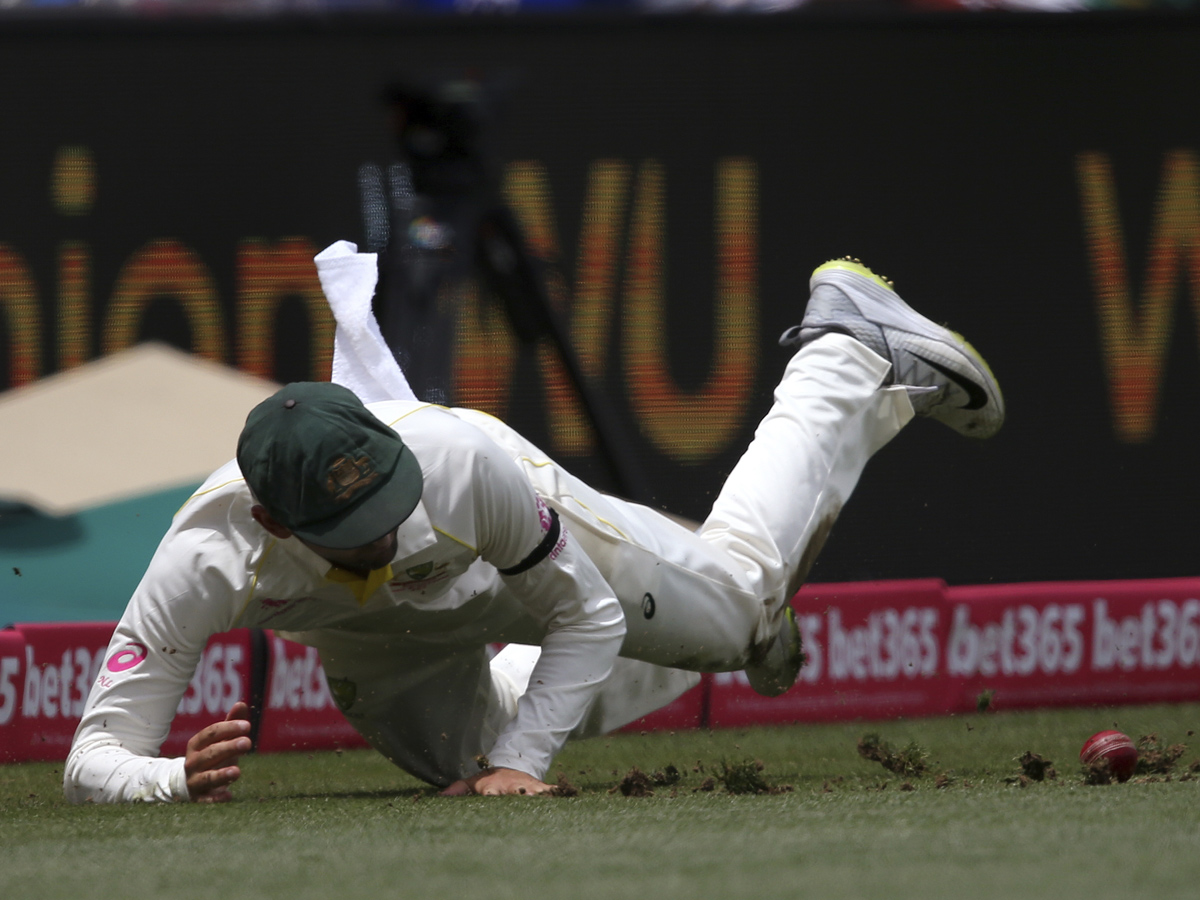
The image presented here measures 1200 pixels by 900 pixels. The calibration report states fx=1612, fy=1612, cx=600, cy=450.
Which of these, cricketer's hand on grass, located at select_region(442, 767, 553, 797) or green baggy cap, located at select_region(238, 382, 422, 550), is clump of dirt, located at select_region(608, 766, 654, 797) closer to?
cricketer's hand on grass, located at select_region(442, 767, 553, 797)

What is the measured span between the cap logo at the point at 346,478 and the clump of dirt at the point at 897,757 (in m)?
1.22

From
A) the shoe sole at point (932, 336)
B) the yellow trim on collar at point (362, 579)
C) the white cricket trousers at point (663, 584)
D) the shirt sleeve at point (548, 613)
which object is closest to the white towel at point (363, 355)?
the white cricket trousers at point (663, 584)

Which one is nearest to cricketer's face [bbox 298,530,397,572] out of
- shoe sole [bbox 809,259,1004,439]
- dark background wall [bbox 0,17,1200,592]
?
shoe sole [bbox 809,259,1004,439]

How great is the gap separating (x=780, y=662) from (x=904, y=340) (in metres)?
0.70

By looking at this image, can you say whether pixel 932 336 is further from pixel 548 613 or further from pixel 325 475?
pixel 325 475

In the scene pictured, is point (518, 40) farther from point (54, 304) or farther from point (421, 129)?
point (54, 304)

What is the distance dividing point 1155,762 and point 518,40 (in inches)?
117

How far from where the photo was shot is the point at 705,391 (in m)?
4.82

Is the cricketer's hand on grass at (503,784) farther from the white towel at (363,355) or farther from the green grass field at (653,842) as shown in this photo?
the white towel at (363,355)

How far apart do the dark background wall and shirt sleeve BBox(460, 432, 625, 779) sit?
7.27 ft

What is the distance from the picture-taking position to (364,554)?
2.20 m

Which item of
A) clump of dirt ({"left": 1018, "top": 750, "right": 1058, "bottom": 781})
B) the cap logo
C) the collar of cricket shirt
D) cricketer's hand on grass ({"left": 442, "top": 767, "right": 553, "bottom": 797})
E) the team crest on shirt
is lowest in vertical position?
clump of dirt ({"left": 1018, "top": 750, "right": 1058, "bottom": 781})

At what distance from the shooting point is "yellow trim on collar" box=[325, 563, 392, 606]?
2268 millimetres

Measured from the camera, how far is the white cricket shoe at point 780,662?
3045 mm
